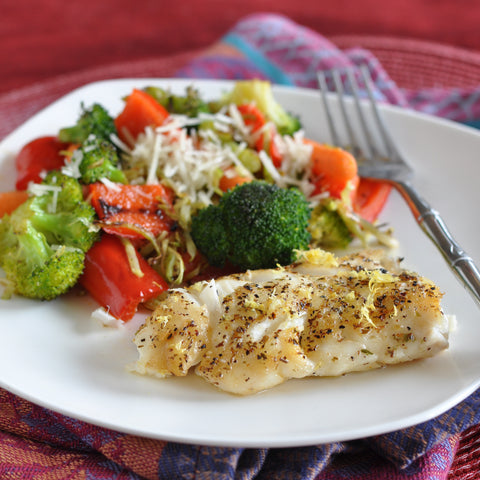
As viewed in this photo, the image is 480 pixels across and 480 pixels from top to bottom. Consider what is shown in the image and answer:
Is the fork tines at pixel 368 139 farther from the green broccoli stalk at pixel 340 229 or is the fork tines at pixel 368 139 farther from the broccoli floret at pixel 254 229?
the broccoli floret at pixel 254 229

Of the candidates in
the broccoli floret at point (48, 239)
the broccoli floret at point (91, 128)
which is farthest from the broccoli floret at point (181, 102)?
the broccoli floret at point (48, 239)

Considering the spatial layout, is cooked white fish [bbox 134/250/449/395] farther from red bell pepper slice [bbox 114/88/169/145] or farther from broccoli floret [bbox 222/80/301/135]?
broccoli floret [bbox 222/80/301/135]

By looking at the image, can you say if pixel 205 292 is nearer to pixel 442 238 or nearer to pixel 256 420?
pixel 256 420

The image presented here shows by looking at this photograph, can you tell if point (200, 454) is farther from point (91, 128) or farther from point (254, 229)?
point (91, 128)

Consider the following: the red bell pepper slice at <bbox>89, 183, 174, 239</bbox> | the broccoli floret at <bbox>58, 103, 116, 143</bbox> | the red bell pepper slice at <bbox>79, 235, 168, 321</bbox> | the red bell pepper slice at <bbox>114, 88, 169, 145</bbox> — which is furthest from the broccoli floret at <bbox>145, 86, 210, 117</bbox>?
the red bell pepper slice at <bbox>79, 235, 168, 321</bbox>

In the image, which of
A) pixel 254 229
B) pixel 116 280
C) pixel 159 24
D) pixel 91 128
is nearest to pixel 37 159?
pixel 91 128

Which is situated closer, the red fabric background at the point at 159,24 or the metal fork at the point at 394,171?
the metal fork at the point at 394,171
